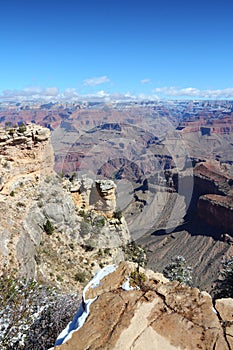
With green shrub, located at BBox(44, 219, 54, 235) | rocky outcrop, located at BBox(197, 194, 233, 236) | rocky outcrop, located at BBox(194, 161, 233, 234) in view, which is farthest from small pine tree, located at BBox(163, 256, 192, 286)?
rocky outcrop, located at BBox(194, 161, 233, 234)

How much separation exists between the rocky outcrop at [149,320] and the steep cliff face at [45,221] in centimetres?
1134

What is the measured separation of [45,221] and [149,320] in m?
19.9

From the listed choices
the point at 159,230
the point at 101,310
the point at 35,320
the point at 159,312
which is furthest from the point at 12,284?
the point at 159,230

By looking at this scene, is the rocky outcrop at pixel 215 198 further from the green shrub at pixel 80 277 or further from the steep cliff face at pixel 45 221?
the green shrub at pixel 80 277

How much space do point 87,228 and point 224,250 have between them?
5533 cm

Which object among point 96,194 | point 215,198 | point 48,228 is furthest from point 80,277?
point 215,198

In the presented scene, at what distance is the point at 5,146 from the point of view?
27.0 meters

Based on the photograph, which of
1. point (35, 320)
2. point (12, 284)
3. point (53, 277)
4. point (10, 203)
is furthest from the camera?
point (10, 203)

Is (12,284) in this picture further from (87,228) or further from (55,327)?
(87,228)

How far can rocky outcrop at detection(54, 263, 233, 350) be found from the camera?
281 inches

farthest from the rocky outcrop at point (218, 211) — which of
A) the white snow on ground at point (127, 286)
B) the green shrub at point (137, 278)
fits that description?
the white snow on ground at point (127, 286)

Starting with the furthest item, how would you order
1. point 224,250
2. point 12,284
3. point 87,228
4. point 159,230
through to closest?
point 159,230 < point 224,250 < point 87,228 < point 12,284

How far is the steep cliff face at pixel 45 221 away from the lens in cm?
2134

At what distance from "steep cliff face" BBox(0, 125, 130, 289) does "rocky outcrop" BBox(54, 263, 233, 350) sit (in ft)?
37.2
